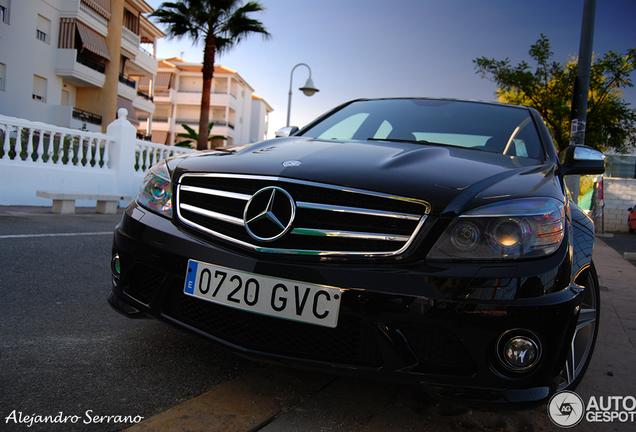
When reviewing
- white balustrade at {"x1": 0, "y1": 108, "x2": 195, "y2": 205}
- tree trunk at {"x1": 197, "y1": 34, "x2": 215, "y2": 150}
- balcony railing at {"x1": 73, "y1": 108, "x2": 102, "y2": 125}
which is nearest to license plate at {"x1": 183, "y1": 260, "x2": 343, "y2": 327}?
white balustrade at {"x1": 0, "y1": 108, "x2": 195, "y2": 205}

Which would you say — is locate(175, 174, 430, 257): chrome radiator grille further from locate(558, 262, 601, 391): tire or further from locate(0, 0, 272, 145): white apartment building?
locate(0, 0, 272, 145): white apartment building

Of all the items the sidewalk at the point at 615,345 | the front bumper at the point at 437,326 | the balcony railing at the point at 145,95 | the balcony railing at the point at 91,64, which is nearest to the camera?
the front bumper at the point at 437,326

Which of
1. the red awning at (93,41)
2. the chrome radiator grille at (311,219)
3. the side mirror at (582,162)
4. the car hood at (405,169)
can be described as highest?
Answer: the red awning at (93,41)

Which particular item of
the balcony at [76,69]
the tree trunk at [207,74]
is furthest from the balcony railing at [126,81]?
the tree trunk at [207,74]

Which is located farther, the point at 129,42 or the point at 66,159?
the point at 129,42

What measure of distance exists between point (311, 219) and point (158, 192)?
79 cm

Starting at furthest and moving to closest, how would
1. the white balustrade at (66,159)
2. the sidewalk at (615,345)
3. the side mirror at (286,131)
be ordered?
the white balustrade at (66,159) < the side mirror at (286,131) < the sidewalk at (615,345)

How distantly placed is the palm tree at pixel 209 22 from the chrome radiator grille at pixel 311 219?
18995mm

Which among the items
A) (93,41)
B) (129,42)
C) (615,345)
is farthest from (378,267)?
(129,42)

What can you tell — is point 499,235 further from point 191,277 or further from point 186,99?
point 186,99

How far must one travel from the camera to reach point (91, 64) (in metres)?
26.7

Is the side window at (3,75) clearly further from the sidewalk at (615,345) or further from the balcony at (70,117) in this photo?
the sidewalk at (615,345)

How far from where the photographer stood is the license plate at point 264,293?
1.53 metres

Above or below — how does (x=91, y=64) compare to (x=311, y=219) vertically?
above
